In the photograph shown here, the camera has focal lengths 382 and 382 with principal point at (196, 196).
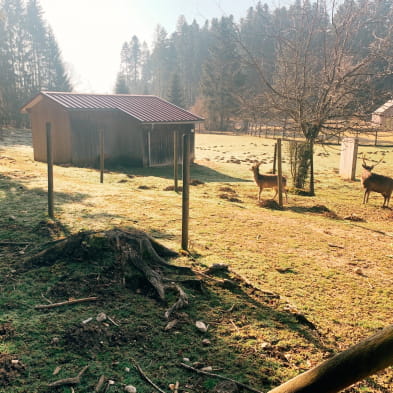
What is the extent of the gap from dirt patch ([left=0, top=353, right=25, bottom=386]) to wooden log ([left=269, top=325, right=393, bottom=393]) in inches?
112

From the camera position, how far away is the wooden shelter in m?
20.4

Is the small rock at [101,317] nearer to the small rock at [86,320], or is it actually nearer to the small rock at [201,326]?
the small rock at [86,320]

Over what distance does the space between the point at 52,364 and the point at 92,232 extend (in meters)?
2.71

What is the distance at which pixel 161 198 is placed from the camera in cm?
1220

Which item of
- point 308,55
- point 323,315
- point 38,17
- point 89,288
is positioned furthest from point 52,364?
point 38,17

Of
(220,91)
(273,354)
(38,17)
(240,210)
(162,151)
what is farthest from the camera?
(38,17)

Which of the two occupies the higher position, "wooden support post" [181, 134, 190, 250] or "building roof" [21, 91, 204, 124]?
"building roof" [21, 91, 204, 124]

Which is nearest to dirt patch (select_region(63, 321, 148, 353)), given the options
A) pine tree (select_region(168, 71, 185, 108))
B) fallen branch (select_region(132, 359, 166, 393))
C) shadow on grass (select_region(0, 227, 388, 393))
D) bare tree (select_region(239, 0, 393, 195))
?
shadow on grass (select_region(0, 227, 388, 393))

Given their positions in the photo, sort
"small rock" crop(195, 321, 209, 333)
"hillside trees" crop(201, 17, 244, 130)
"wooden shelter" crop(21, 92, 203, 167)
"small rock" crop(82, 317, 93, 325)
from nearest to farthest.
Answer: "small rock" crop(82, 317, 93, 325)
"small rock" crop(195, 321, 209, 333)
"wooden shelter" crop(21, 92, 203, 167)
"hillside trees" crop(201, 17, 244, 130)

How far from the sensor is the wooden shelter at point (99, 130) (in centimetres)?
2039

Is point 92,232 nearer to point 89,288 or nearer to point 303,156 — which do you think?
point 89,288

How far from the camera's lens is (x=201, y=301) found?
17.0ft

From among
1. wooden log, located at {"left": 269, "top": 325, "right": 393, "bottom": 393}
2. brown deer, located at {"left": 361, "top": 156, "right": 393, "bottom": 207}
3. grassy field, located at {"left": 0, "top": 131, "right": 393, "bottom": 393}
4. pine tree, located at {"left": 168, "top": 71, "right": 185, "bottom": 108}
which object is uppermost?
pine tree, located at {"left": 168, "top": 71, "right": 185, "bottom": 108}

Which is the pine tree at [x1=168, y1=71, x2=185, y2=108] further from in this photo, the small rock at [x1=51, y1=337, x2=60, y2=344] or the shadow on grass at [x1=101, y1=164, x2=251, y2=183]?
the small rock at [x1=51, y1=337, x2=60, y2=344]
